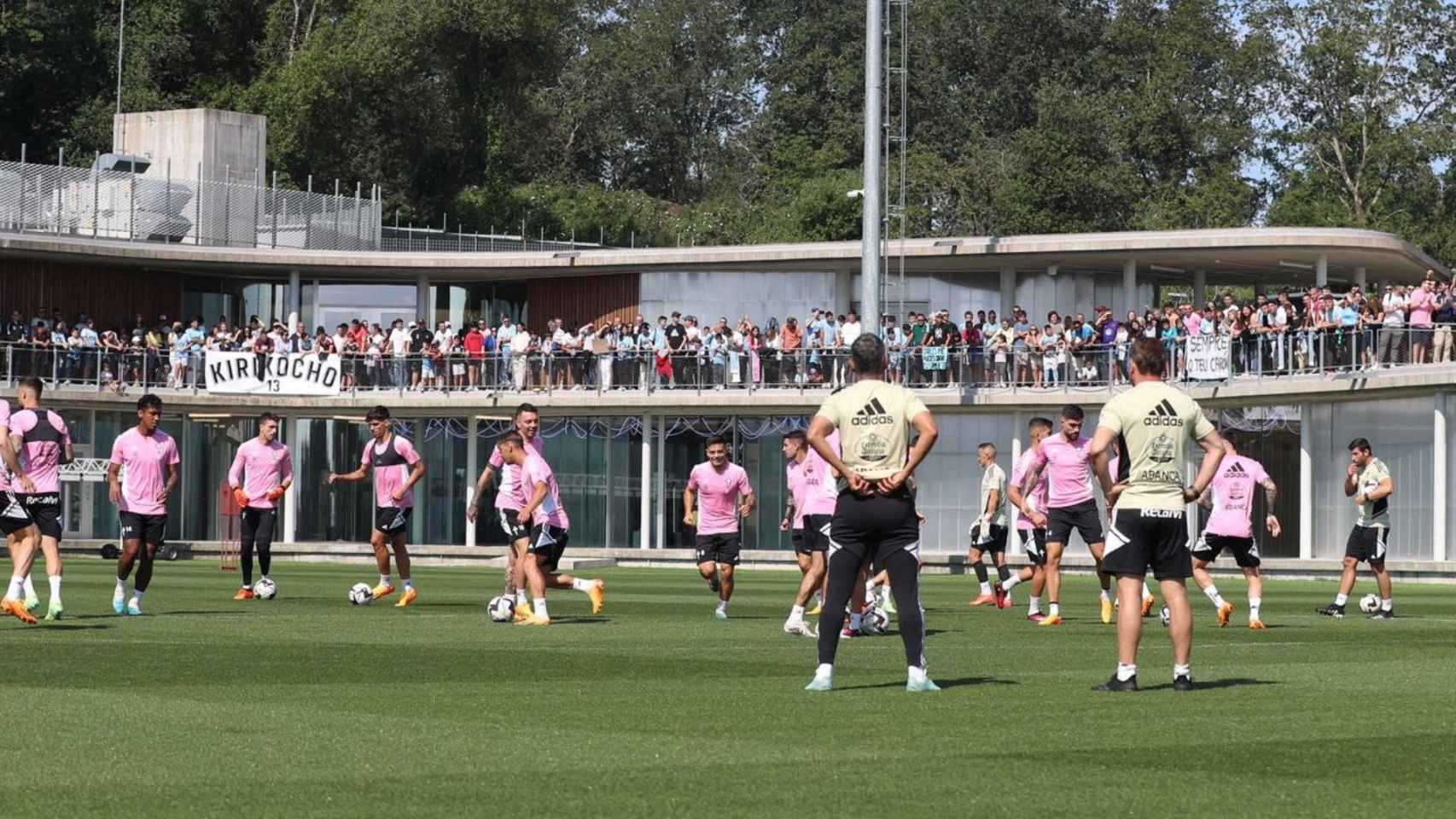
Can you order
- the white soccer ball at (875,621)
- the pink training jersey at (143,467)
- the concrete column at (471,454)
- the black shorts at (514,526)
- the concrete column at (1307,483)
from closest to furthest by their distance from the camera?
the white soccer ball at (875,621), the black shorts at (514,526), the pink training jersey at (143,467), the concrete column at (1307,483), the concrete column at (471,454)

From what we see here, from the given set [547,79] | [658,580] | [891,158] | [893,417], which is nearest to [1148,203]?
[891,158]

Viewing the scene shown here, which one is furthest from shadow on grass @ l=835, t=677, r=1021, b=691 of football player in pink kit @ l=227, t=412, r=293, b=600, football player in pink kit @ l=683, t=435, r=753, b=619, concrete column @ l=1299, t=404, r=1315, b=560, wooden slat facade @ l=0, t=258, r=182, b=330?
wooden slat facade @ l=0, t=258, r=182, b=330

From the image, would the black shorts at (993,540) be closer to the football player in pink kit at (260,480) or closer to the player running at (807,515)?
the player running at (807,515)

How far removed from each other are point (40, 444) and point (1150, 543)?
33.2ft

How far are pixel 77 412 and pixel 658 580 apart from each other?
2230 cm

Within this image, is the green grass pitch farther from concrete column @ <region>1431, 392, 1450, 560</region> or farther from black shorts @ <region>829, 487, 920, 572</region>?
concrete column @ <region>1431, 392, 1450, 560</region>

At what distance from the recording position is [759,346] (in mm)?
50375

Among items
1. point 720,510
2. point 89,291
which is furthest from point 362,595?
point 89,291

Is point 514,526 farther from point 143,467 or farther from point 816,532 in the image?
point 143,467

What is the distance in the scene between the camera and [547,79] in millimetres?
81312

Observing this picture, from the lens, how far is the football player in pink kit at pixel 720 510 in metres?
22.4

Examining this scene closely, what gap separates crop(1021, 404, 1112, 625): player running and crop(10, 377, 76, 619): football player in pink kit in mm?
8989

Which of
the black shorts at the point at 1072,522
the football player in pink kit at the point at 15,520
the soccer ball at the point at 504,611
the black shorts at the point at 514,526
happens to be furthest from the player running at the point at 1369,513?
the football player in pink kit at the point at 15,520

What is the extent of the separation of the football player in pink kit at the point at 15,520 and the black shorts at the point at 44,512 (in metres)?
0.05
